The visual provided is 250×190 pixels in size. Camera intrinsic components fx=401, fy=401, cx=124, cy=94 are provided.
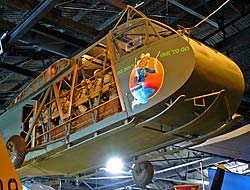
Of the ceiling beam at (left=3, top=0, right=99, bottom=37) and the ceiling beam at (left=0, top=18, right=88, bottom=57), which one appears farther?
the ceiling beam at (left=0, top=18, right=88, bottom=57)

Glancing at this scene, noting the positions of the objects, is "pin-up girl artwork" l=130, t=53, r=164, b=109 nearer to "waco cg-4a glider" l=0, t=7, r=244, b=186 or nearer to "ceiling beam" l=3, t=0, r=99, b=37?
"waco cg-4a glider" l=0, t=7, r=244, b=186

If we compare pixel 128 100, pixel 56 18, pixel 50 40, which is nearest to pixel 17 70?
pixel 50 40

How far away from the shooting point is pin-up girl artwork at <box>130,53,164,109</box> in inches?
183

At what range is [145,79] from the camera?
471cm

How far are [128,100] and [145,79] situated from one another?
380mm

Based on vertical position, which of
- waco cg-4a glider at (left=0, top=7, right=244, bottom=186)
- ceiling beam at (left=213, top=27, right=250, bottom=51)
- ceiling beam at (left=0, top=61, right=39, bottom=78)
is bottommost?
waco cg-4a glider at (left=0, top=7, right=244, bottom=186)

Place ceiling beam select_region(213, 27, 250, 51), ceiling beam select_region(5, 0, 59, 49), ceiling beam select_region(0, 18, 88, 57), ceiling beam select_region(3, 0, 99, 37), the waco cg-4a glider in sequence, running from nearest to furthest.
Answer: the waco cg-4a glider, ceiling beam select_region(5, 0, 59, 49), ceiling beam select_region(3, 0, 99, 37), ceiling beam select_region(0, 18, 88, 57), ceiling beam select_region(213, 27, 250, 51)

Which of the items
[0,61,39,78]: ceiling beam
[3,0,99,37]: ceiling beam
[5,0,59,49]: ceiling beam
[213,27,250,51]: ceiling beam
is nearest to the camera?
[5,0,59,49]: ceiling beam

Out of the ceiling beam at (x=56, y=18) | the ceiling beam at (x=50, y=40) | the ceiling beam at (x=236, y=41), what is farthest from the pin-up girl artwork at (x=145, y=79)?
the ceiling beam at (x=236, y=41)

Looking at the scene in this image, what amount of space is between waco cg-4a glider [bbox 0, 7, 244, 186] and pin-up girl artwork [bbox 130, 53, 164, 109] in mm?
12

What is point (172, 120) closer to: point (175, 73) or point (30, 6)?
point (175, 73)

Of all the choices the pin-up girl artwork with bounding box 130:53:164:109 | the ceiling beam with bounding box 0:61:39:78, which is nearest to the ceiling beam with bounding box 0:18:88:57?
the ceiling beam with bounding box 0:61:39:78

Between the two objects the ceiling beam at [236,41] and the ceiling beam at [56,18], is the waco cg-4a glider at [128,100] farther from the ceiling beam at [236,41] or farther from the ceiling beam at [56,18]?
the ceiling beam at [236,41]

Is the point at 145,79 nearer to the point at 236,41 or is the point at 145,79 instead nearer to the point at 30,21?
the point at 30,21
